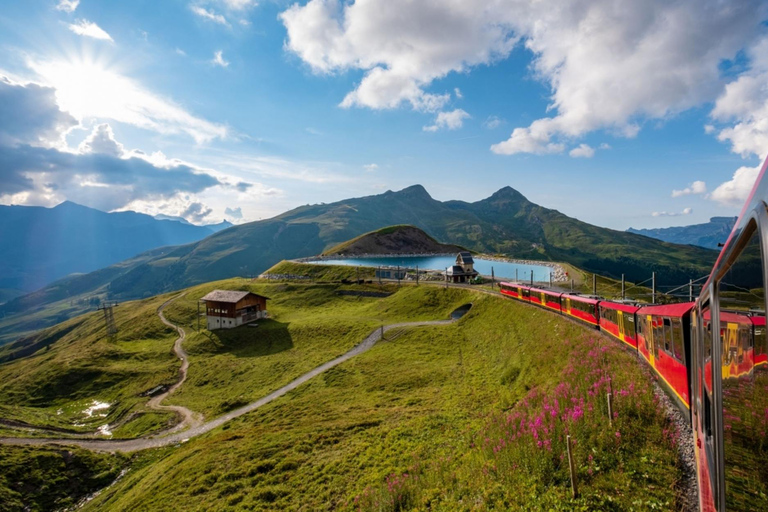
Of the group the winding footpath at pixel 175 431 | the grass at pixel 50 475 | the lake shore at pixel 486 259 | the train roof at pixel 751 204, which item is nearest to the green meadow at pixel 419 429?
the grass at pixel 50 475

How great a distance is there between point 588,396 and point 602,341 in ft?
32.7

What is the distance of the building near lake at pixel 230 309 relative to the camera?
221 ft

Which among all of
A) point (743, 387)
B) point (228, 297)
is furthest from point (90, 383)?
point (743, 387)

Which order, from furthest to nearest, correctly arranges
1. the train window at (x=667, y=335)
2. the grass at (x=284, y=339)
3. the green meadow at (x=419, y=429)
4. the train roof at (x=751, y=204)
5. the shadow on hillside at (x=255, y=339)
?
the shadow on hillside at (x=255, y=339) < the grass at (x=284, y=339) < the train window at (x=667, y=335) < the green meadow at (x=419, y=429) < the train roof at (x=751, y=204)

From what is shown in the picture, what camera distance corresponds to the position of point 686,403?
1208cm

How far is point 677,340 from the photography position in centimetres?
1255

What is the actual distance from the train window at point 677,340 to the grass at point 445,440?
6.97 feet

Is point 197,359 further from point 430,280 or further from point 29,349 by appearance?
point 29,349

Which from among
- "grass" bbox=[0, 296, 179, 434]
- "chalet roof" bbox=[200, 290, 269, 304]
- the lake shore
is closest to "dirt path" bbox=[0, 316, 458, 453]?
"grass" bbox=[0, 296, 179, 434]

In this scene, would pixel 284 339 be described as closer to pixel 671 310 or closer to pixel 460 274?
pixel 460 274

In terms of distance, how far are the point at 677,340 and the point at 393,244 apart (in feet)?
499

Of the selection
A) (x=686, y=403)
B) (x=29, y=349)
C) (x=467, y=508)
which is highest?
(x=686, y=403)

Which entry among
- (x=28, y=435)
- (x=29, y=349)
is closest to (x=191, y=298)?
(x=28, y=435)

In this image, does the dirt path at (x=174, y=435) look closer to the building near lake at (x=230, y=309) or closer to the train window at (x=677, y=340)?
the building near lake at (x=230, y=309)
